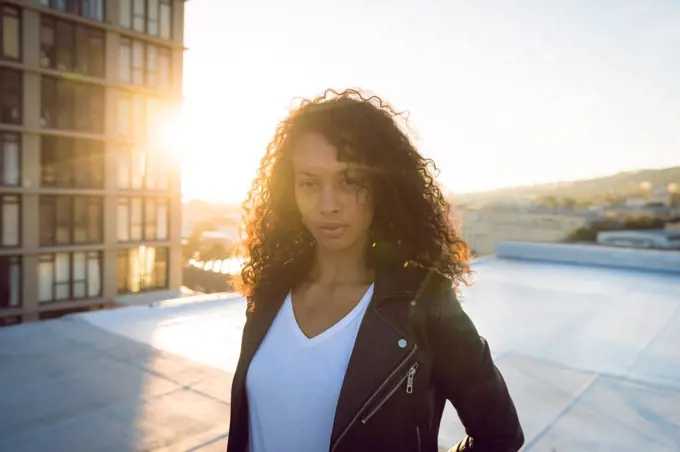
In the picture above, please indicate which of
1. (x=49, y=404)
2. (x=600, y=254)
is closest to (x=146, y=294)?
(x=600, y=254)

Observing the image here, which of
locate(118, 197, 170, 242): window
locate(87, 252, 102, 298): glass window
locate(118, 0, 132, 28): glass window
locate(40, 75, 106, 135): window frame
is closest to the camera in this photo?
locate(40, 75, 106, 135): window frame

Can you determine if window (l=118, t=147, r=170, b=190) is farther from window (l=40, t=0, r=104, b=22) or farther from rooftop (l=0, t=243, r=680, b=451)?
rooftop (l=0, t=243, r=680, b=451)

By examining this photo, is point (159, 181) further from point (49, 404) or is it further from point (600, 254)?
point (49, 404)

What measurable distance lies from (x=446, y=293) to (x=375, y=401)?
353 mm

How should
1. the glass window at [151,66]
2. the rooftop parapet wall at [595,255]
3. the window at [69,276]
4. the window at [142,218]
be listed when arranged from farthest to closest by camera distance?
the glass window at [151,66]
the window at [142,218]
the window at [69,276]
the rooftop parapet wall at [595,255]

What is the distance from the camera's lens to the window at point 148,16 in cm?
2242

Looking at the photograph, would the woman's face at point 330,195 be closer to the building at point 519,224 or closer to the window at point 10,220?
the building at point 519,224

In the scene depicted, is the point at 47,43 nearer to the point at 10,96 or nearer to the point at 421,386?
the point at 10,96

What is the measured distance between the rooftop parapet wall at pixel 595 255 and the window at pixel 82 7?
19.1 metres

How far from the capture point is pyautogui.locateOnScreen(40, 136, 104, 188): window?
68.1ft

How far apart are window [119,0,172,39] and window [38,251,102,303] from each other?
10094 millimetres

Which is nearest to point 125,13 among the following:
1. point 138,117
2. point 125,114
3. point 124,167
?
point 125,114

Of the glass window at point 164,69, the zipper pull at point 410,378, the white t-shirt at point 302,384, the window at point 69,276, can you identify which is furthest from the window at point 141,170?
the zipper pull at point 410,378

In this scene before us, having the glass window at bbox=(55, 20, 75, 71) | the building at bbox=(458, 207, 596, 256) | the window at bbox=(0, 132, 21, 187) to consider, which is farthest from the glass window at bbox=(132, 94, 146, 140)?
the building at bbox=(458, 207, 596, 256)
